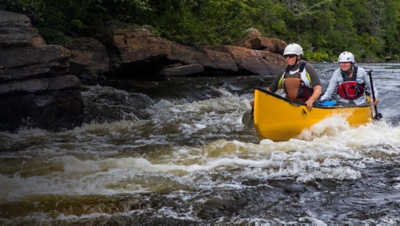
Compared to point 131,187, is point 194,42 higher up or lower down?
higher up

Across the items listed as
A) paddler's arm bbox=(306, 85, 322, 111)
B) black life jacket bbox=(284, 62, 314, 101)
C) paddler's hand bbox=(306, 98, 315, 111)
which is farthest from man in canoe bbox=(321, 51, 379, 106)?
paddler's hand bbox=(306, 98, 315, 111)

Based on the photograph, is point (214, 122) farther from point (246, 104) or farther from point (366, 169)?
point (366, 169)

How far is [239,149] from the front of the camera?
21.6ft

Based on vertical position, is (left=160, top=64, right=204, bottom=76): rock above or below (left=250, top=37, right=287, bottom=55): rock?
below

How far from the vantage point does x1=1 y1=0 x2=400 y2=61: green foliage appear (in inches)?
429

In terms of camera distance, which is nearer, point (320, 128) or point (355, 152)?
point (355, 152)

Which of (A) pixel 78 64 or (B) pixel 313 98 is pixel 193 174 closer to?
(B) pixel 313 98

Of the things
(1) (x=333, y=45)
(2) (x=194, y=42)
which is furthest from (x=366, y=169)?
(1) (x=333, y=45)

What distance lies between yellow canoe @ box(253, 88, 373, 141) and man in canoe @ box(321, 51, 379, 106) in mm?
865

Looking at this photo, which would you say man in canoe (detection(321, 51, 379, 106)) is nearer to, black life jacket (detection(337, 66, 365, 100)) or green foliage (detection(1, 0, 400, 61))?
black life jacket (detection(337, 66, 365, 100))

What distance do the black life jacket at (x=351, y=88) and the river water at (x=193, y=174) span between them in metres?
0.62

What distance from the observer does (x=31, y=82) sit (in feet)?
25.7

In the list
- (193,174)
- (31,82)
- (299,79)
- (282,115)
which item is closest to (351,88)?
(299,79)

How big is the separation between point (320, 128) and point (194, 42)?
8975 mm
